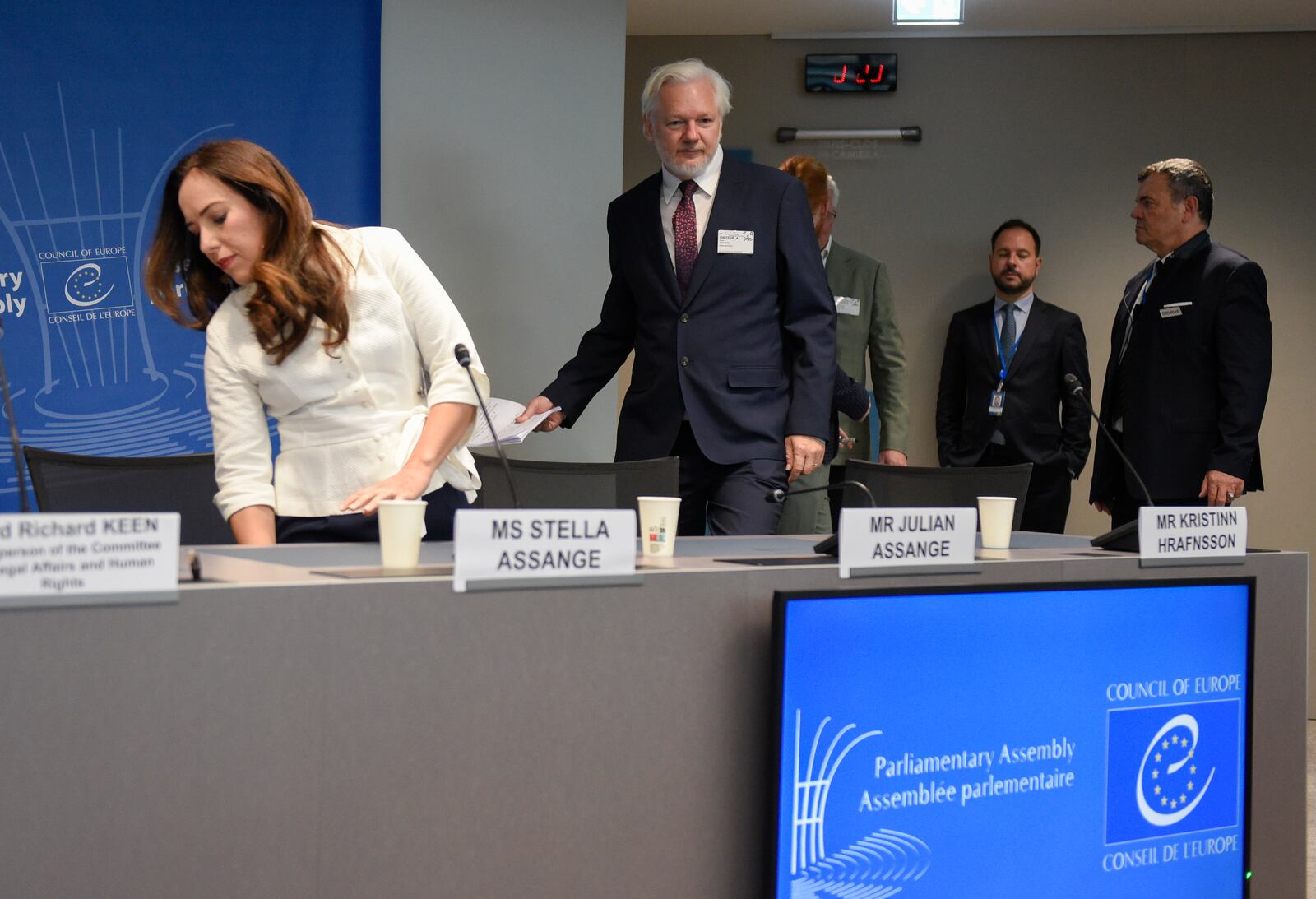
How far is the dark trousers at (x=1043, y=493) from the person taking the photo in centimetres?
433

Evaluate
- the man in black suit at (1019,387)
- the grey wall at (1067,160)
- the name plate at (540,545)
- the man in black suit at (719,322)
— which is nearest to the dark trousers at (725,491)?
the man in black suit at (719,322)

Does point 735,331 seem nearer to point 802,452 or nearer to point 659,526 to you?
point 802,452

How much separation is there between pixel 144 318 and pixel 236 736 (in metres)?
2.49

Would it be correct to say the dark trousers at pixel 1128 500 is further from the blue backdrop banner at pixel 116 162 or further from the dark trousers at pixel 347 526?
the blue backdrop banner at pixel 116 162

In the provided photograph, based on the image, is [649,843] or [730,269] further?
[730,269]

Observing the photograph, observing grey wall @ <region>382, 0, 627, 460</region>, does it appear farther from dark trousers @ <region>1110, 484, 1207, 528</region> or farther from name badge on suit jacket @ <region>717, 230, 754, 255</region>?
dark trousers @ <region>1110, 484, 1207, 528</region>

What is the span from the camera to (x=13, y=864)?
0.89 metres

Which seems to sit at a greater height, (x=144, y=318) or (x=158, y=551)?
(x=144, y=318)

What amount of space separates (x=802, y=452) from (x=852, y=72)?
2821 millimetres

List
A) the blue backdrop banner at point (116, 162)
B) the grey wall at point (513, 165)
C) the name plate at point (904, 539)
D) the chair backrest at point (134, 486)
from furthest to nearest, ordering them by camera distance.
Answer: the grey wall at point (513, 165) < the blue backdrop banner at point (116, 162) < the chair backrest at point (134, 486) < the name plate at point (904, 539)

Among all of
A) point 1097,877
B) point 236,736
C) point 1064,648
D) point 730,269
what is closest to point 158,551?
point 236,736

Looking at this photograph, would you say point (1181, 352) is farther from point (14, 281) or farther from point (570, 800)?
point (14, 281)

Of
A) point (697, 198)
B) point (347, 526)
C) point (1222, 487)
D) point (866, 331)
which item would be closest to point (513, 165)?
point (697, 198)

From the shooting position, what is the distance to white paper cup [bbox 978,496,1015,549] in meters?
1.70
